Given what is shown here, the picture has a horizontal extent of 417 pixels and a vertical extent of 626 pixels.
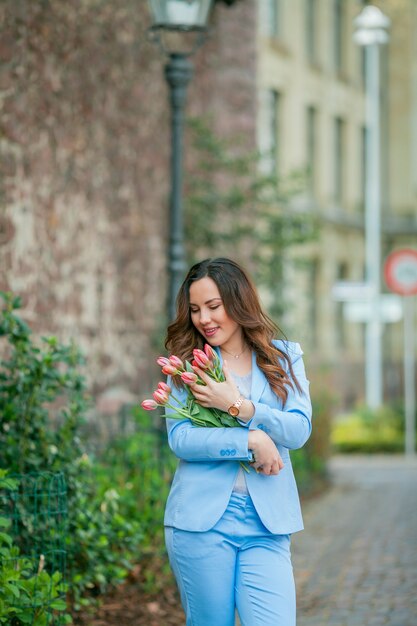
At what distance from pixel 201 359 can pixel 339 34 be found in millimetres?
35676

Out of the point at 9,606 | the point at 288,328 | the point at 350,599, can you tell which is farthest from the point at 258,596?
the point at 288,328

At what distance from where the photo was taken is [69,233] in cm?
1142

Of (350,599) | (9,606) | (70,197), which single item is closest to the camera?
(9,606)

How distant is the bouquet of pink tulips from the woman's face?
0.08 metres

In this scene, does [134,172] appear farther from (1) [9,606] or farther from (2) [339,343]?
(2) [339,343]

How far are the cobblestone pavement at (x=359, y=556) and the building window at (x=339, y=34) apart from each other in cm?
2445

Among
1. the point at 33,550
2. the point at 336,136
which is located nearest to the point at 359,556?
the point at 33,550

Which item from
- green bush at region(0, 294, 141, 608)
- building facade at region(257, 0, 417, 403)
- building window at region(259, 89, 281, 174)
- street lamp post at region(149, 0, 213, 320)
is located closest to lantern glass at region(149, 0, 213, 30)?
street lamp post at region(149, 0, 213, 320)

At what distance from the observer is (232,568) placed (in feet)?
14.9

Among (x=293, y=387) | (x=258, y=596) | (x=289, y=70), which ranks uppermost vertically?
(x=289, y=70)

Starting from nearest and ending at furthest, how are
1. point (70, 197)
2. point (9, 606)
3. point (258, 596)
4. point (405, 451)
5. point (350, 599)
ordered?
point (258, 596) < point (9, 606) < point (350, 599) < point (70, 197) < point (405, 451)

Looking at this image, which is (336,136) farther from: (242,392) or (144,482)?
(242,392)

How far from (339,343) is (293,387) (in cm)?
3560

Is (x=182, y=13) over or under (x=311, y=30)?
under
